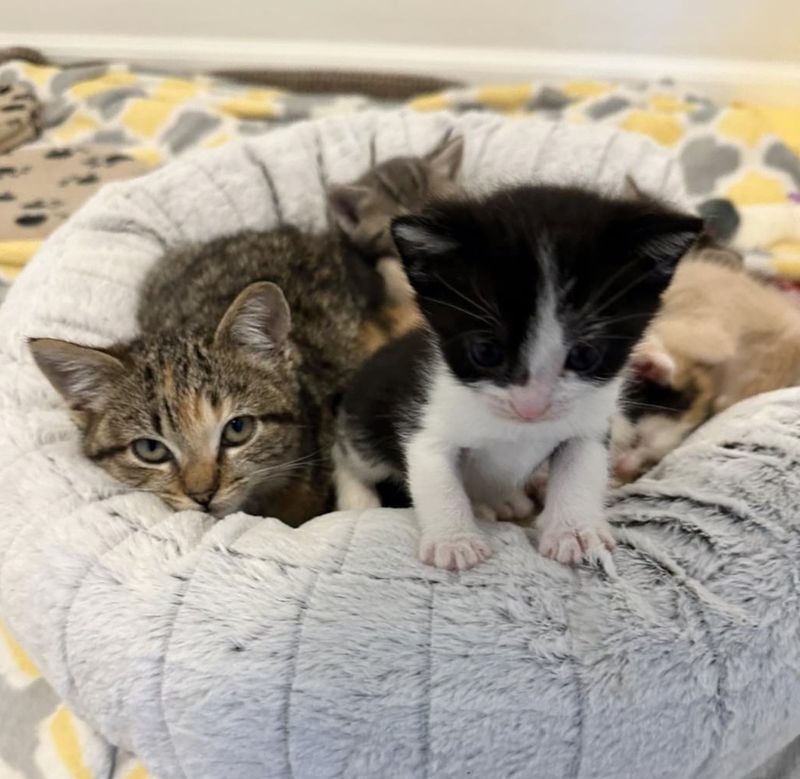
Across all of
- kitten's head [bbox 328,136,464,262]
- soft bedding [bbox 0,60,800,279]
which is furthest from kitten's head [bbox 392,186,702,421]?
soft bedding [bbox 0,60,800,279]

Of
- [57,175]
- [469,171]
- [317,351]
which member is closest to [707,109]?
[469,171]

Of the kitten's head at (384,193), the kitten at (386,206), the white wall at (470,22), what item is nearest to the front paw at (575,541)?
the kitten at (386,206)

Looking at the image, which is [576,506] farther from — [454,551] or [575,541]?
[454,551]

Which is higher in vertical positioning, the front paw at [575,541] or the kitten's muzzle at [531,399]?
the kitten's muzzle at [531,399]

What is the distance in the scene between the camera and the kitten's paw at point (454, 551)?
3.48 ft

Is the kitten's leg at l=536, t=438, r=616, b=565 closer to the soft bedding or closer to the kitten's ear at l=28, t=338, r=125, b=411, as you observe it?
the kitten's ear at l=28, t=338, r=125, b=411

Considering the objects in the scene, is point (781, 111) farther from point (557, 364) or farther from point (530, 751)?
point (530, 751)

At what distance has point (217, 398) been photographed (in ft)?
4.30

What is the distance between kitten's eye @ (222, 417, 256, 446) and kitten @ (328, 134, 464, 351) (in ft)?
1.84

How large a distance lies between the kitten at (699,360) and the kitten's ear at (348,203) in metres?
0.77

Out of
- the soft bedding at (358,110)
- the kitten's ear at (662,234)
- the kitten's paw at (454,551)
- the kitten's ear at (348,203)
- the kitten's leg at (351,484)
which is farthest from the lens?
the soft bedding at (358,110)

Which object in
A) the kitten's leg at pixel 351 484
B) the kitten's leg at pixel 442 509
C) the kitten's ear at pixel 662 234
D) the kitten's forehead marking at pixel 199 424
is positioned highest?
the kitten's ear at pixel 662 234

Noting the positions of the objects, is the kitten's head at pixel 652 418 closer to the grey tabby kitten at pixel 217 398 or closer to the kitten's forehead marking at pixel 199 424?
the grey tabby kitten at pixel 217 398

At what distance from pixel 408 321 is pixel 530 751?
1037 mm
